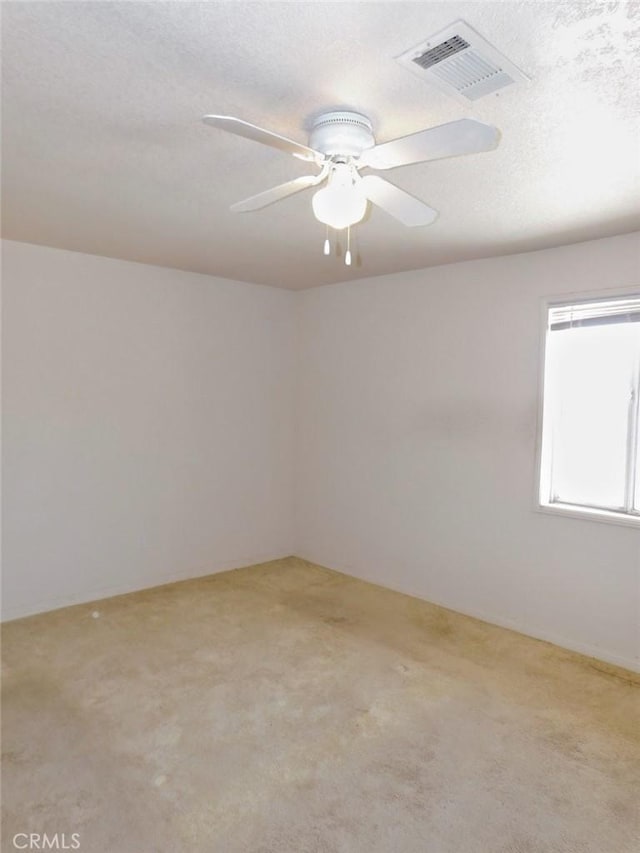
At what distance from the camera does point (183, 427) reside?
172 inches

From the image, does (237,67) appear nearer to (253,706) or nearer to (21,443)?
(253,706)

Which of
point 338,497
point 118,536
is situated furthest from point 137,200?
point 338,497

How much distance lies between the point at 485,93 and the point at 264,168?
3.01ft

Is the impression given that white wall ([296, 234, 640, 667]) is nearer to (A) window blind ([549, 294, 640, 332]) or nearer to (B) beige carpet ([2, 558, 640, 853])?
(A) window blind ([549, 294, 640, 332])

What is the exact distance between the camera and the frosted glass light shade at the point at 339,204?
1.68 metres

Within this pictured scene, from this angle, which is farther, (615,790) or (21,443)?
(21,443)

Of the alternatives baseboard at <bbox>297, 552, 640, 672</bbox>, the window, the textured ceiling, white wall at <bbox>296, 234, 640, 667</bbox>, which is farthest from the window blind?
baseboard at <bbox>297, 552, 640, 672</bbox>

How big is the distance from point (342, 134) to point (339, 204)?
0.87ft

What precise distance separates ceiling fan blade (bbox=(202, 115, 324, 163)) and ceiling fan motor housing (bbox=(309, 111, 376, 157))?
10 centimetres

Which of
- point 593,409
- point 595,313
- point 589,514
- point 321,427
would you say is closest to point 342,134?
point 595,313

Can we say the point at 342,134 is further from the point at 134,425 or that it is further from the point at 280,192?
the point at 134,425

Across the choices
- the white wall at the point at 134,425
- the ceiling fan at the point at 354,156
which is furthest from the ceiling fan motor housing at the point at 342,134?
the white wall at the point at 134,425

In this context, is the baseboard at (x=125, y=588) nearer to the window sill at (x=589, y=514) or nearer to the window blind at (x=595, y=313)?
the window sill at (x=589, y=514)

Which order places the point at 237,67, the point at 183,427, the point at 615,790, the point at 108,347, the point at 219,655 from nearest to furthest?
the point at 237,67 < the point at 615,790 < the point at 219,655 < the point at 108,347 < the point at 183,427
